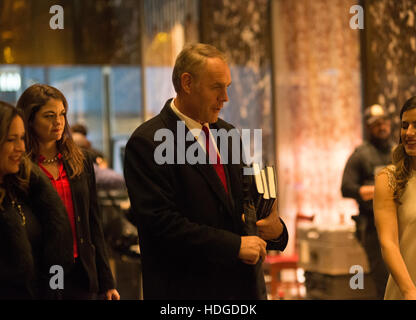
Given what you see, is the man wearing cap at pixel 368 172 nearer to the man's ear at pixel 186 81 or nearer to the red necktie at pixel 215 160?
the red necktie at pixel 215 160

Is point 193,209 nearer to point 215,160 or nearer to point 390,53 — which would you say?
point 215,160

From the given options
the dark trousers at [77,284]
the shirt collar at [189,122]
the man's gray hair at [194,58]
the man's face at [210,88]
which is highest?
the man's gray hair at [194,58]

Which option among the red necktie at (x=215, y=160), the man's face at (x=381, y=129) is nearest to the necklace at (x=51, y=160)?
the red necktie at (x=215, y=160)

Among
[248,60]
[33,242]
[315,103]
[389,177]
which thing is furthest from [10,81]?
[389,177]

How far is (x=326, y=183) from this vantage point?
7.50 metres

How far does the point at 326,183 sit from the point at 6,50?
4.06m

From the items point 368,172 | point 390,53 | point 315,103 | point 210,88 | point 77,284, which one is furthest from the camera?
point 315,103

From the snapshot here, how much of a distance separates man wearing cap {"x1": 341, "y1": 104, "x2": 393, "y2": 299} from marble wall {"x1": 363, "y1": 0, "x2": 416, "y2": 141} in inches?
38.2

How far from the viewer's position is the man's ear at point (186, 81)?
90.4 inches

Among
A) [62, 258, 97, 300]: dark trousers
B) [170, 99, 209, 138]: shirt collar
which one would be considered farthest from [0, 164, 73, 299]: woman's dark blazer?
[170, 99, 209, 138]: shirt collar

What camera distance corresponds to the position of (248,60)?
302 inches

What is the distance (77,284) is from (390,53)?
4465 mm

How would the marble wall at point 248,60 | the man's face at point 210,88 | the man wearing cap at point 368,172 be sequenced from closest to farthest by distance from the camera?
1. the man's face at point 210,88
2. the man wearing cap at point 368,172
3. the marble wall at point 248,60
